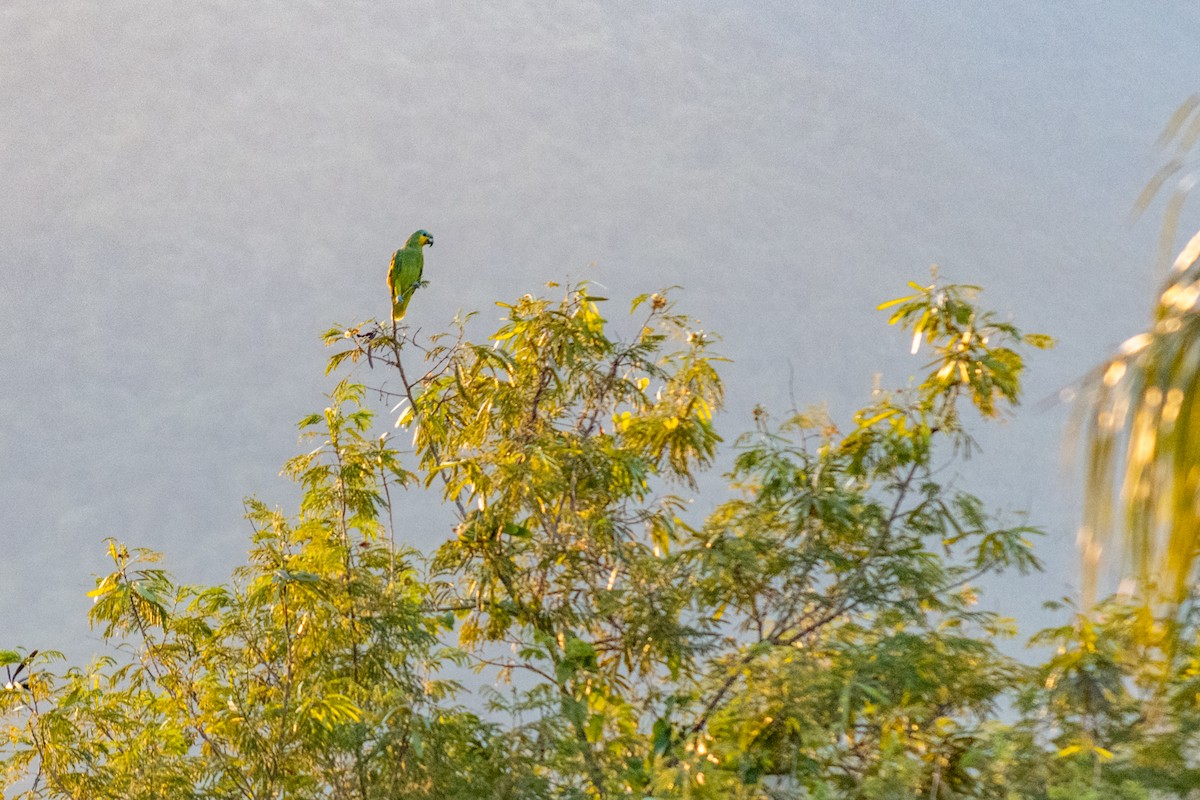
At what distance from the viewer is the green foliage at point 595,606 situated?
3572mm

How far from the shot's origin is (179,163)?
98.7 ft

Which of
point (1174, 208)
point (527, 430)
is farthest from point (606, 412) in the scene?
point (1174, 208)

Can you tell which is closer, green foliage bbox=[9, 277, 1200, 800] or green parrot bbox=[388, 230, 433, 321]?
green foliage bbox=[9, 277, 1200, 800]

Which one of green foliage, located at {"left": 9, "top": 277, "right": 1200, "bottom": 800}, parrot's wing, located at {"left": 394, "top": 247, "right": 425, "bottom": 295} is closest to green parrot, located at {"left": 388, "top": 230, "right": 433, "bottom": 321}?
parrot's wing, located at {"left": 394, "top": 247, "right": 425, "bottom": 295}

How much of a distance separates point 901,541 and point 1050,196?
33.5m

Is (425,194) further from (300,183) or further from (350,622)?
(350,622)

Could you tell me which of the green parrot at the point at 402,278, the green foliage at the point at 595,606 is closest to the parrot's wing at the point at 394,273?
the green parrot at the point at 402,278

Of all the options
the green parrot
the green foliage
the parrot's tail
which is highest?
the green parrot

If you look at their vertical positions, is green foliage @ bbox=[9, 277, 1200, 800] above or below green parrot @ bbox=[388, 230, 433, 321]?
below

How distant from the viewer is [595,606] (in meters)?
4.09

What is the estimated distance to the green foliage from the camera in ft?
11.7

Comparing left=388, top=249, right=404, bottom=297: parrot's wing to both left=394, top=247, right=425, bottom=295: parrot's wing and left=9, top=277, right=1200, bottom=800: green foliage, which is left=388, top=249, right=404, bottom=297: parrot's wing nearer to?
left=394, top=247, right=425, bottom=295: parrot's wing

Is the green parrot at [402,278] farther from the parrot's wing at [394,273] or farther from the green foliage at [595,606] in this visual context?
the green foliage at [595,606]

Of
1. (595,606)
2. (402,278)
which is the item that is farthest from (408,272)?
(595,606)
